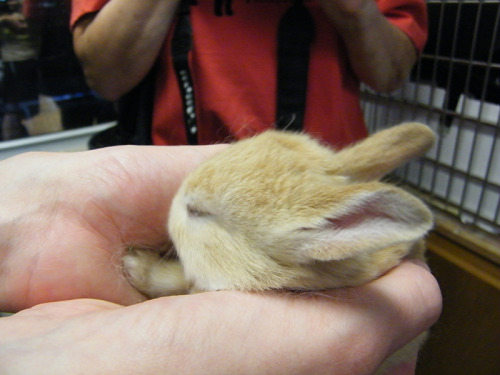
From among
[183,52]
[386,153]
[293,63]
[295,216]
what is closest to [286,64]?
[293,63]

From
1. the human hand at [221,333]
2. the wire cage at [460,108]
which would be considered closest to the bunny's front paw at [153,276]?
the human hand at [221,333]

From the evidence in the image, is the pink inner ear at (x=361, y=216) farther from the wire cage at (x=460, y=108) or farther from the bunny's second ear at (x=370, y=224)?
the wire cage at (x=460, y=108)

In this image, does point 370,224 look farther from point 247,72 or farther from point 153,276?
point 247,72

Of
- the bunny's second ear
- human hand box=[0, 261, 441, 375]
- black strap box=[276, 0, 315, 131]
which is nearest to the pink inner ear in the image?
the bunny's second ear

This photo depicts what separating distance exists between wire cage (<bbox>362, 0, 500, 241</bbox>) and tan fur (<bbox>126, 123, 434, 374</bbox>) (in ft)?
1.50

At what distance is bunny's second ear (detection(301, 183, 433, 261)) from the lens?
0.58 meters

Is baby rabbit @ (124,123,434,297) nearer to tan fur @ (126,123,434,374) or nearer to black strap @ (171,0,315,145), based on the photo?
tan fur @ (126,123,434,374)

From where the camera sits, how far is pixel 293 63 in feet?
3.91

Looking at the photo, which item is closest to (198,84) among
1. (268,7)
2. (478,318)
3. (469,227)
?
(268,7)

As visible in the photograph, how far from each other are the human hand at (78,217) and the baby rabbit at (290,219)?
7 cm

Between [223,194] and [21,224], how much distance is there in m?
0.40

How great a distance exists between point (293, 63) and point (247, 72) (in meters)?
0.14

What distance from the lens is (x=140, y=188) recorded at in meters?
0.93

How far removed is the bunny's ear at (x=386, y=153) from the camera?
84cm
